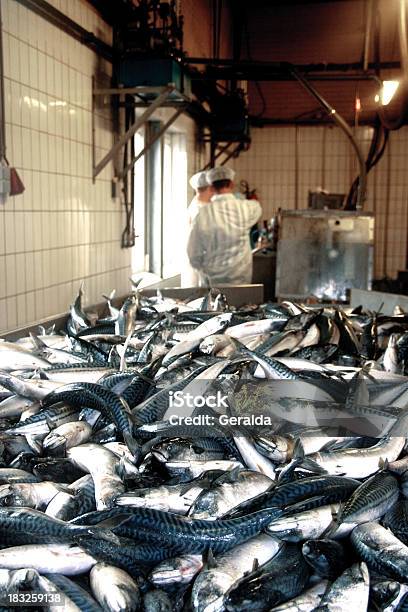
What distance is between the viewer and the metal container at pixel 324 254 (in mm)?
5766

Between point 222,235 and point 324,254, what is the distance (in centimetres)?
104

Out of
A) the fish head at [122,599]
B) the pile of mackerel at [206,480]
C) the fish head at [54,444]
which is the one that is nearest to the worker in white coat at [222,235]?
the pile of mackerel at [206,480]

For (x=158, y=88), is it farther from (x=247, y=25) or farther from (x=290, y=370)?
(x=247, y=25)

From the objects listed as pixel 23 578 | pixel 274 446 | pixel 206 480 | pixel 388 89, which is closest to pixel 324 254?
pixel 388 89

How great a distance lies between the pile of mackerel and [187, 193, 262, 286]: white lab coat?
2.77 meters

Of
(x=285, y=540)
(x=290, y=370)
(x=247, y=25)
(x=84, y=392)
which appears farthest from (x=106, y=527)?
(x=247, y=25)

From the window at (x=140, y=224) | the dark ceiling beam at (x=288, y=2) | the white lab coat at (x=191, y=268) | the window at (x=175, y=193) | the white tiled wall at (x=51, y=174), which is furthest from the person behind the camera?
the dark ceiling beam at (x=288, y=2)

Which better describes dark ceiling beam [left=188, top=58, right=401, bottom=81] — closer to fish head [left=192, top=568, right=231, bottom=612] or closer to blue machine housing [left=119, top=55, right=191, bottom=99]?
blue machine housing [left=119, top=55, right=191, bottom=99]

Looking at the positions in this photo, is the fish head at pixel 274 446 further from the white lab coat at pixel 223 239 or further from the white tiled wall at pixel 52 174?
the white lab coat at pixel 223 239

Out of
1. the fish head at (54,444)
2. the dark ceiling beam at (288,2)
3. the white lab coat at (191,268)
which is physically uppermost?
the dark ceiling beam at (288,2)

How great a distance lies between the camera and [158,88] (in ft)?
16.1

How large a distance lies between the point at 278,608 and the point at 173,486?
455 millimetres

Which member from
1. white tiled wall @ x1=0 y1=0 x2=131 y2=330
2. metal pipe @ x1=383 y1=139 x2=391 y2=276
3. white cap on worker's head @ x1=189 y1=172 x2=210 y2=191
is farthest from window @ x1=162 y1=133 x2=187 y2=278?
metal pipe @ x1=383 y1=139 x2=391 y2=276

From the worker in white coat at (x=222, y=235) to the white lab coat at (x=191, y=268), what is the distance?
0.06 meters
